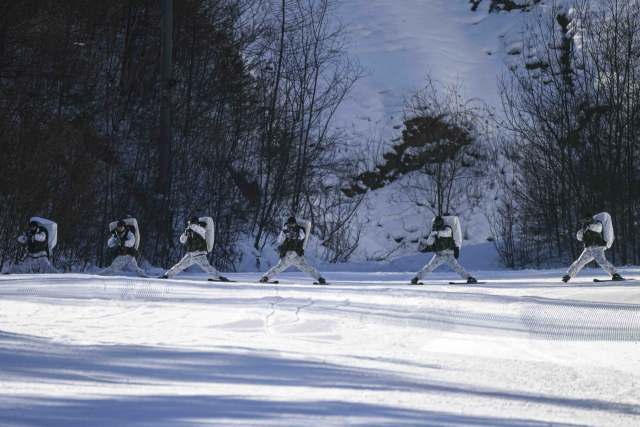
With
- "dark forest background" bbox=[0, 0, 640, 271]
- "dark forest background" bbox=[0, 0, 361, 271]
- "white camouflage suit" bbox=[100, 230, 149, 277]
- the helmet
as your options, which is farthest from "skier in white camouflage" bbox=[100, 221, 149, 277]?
the helmet

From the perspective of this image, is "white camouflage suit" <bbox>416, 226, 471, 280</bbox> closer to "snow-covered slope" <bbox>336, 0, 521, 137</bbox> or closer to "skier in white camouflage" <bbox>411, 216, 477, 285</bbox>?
"skier in white camouflage" <bbox>411, 216, 477, 285</bbox>

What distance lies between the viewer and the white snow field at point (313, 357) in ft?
15.2

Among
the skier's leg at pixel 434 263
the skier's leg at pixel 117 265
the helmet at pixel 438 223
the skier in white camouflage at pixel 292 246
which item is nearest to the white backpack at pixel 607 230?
the helmet at pixel 438 223

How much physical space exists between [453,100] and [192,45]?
16.5 meters

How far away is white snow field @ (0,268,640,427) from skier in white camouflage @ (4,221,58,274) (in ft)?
7.59

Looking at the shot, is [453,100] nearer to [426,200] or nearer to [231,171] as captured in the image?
[426,200]

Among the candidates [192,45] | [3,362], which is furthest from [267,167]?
[3,362]

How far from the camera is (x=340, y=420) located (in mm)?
4441

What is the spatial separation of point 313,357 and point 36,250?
9.18m

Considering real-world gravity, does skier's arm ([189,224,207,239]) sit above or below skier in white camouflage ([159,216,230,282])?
above

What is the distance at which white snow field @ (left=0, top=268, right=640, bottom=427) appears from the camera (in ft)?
15.2

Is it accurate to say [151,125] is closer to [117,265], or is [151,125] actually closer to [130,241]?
[130,241]

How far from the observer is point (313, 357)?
628 cm

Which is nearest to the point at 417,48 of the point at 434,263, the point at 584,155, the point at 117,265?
the point at 584,155
